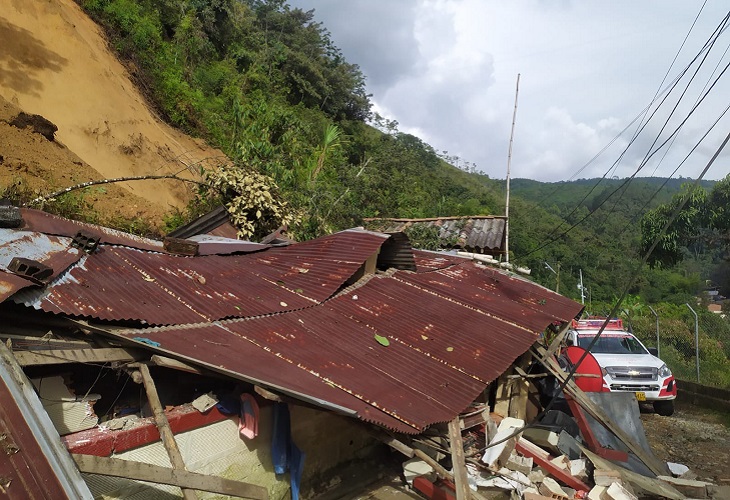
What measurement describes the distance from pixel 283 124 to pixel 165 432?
1277cm

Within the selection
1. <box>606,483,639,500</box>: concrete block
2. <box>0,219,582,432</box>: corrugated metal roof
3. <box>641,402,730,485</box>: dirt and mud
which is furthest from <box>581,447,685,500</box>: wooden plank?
<box>641,402,730,485</box>: dirt and mud

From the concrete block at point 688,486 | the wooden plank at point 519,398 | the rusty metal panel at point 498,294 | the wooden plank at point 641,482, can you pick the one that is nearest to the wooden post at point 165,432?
the rusty metal panel at point 498,294

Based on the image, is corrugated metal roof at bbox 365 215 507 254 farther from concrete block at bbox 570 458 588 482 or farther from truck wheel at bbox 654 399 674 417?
concrete block at bbox 570 458 588 482

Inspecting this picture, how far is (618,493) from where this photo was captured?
5.42 m

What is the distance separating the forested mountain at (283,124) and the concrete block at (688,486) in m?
2.91

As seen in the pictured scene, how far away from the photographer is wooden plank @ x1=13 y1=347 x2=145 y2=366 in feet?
10.5

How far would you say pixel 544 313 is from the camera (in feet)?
25.8

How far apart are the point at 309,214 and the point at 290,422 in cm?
785

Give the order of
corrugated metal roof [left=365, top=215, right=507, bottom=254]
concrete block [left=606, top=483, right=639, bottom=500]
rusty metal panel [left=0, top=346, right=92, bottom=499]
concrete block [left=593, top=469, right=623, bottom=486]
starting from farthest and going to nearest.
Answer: corrugated metal roof [left=365, top=215, right=507, bottom=254] < concrete block [left=593, top=469, right=623, bottom=486] < concrete block [left=606, top=483, right=639, bottom=500] < rusty metal panel [left=0, top=346, right=92, bottom=499]

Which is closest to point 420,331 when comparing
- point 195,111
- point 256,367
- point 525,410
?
point 256,367

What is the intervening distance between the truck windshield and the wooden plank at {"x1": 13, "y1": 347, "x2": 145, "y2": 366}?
10.9 meters

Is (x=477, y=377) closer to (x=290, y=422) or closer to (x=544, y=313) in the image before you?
(x=290, y=422)

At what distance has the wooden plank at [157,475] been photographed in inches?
106

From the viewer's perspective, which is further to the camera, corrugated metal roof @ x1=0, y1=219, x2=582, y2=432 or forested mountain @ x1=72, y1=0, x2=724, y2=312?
forested mountain @ x1=72, y1=0, x2=724, y2=312
